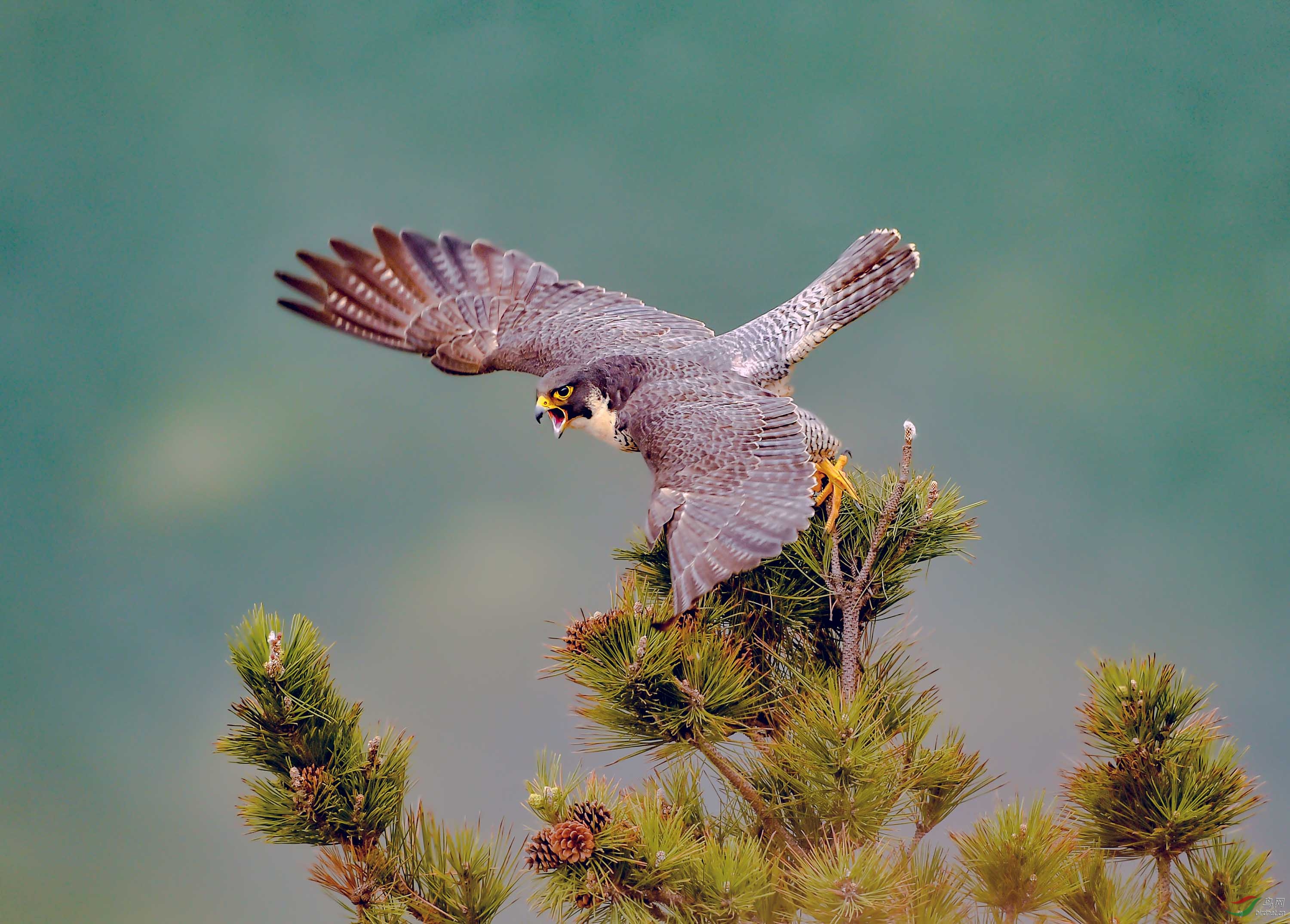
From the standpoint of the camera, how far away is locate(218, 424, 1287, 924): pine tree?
2377 millimetres

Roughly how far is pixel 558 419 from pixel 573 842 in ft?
5.46

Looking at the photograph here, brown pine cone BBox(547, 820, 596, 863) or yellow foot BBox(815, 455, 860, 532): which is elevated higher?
yellow foot BBox(815, 455, 860, 532)

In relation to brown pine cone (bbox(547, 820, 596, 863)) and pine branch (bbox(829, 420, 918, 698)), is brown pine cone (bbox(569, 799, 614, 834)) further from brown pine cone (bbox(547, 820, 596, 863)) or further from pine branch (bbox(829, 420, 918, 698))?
pine branch (bbox(829, 420, 918, 698))

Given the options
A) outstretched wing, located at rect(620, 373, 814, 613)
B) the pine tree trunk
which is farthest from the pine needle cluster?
the pine tree trunk

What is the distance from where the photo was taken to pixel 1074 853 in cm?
259

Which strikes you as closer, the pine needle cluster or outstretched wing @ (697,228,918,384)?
the pine needle cluster

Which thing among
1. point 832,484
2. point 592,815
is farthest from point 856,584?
point 592,815

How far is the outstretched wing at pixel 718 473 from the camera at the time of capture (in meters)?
2.65

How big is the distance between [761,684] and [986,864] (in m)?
0.74

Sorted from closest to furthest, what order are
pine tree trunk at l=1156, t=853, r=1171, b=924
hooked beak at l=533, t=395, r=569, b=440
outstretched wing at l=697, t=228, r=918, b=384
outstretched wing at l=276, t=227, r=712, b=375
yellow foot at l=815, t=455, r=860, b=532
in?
pine tree trunk at l=1156, t=853, r=1171, b=924, yellow foot at l=815, t=455, r=860, b=532, hooked beak at l=533, t=395, r=569, b=440, outstretched wing at l=697, t=228, r=918, b=384, outstretched wing at l=276, t=227, r=712, b=375

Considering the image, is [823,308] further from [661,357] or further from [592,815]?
[592,815]

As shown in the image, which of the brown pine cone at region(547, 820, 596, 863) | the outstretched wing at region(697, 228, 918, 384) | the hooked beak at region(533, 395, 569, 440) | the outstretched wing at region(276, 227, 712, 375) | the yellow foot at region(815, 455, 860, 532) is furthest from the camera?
the outstretched wing at region(276, 227, 712, 375)

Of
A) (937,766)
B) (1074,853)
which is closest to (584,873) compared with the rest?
(937,766)

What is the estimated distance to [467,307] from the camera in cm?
449
